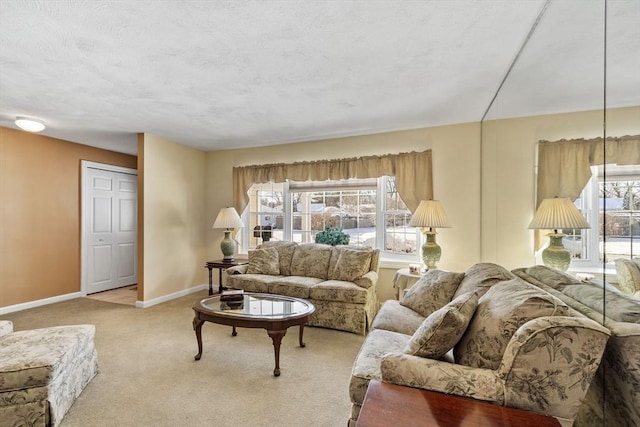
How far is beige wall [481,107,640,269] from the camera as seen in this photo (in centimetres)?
131

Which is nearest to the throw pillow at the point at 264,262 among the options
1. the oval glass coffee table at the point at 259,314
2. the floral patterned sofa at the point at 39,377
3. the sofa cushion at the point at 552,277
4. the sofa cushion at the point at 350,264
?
the sofa cushion at the point at 350,264

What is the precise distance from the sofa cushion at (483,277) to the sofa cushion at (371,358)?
58 centimetres

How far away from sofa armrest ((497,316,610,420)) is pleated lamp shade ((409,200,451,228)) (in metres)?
2.22

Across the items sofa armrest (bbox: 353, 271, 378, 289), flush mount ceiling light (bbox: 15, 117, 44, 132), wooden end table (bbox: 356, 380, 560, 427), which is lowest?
sofa armrest (bbox: 353, 271, 378, 289)

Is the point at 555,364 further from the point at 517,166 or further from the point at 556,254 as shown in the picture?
the point at 517,166

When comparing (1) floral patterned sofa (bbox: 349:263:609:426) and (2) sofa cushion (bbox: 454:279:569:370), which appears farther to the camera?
(2) sofa cushion (bbox: 454:279:569:370)

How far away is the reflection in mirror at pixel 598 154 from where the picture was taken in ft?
3.60

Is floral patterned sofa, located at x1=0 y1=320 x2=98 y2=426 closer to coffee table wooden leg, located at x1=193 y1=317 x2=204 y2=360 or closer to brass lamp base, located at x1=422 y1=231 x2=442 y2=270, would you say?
coffee table wooden leg, located at x1=193 y1=317 x2=204 y2=360

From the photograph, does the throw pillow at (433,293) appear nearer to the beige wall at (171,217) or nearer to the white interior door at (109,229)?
the beige wall at (171,217)

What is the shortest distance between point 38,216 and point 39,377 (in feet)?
11.4

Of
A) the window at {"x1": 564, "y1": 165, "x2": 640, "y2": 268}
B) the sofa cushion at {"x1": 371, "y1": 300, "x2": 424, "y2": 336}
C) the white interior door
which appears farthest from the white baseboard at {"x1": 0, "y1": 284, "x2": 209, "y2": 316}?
the window at {"x1": 564, "y1": 165, "x2": 640, "y2": 268}

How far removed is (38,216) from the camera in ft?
13.9

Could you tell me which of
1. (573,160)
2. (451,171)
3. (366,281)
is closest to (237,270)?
(366,281)

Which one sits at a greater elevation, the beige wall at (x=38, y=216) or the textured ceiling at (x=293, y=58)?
the textured ceiling at (x=293, y=58)
